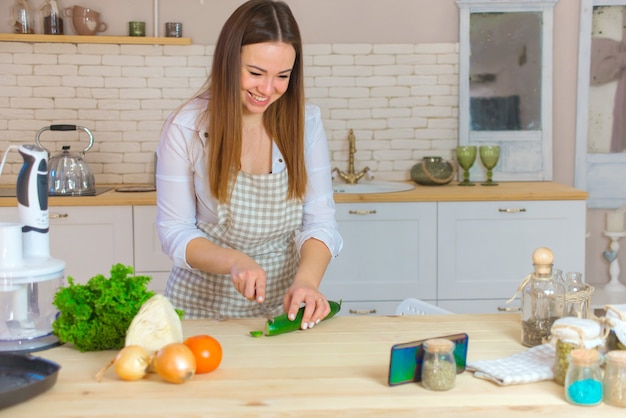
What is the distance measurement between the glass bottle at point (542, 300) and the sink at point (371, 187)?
220cm

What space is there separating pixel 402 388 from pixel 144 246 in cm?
249

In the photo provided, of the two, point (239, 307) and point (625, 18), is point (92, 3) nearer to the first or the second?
point (239, 307)

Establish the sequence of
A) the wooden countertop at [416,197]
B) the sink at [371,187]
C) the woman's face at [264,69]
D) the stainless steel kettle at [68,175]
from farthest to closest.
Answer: the sink at [371,187]
the stainless steel kettle at [68,175]
the wooden countertop at [416,197]
the woman's face at [264,69]

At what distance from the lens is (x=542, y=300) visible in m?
1.92

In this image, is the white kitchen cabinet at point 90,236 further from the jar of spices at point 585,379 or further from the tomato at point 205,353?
the jar of spices at point 585,379

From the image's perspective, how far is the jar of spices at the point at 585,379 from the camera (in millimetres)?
1552

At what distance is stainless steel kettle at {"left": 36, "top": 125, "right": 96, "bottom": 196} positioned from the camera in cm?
400

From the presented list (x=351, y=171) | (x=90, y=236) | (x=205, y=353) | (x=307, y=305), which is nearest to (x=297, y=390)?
(x=205, y=353)

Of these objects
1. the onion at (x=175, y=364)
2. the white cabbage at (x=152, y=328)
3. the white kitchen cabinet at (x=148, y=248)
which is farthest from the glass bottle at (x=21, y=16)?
the onion at (x=175, y=364)

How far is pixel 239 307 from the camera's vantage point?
103 inches

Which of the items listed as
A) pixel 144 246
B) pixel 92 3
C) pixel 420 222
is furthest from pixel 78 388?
pixel 92 3

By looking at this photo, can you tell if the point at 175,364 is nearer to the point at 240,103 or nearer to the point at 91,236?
the point at 240,103

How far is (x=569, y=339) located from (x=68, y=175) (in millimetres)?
2897

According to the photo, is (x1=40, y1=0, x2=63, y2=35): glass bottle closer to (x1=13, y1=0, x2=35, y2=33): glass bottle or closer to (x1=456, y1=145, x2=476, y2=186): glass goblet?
(x1=13, y1=0, x2=35, y2=33): glass bottle
